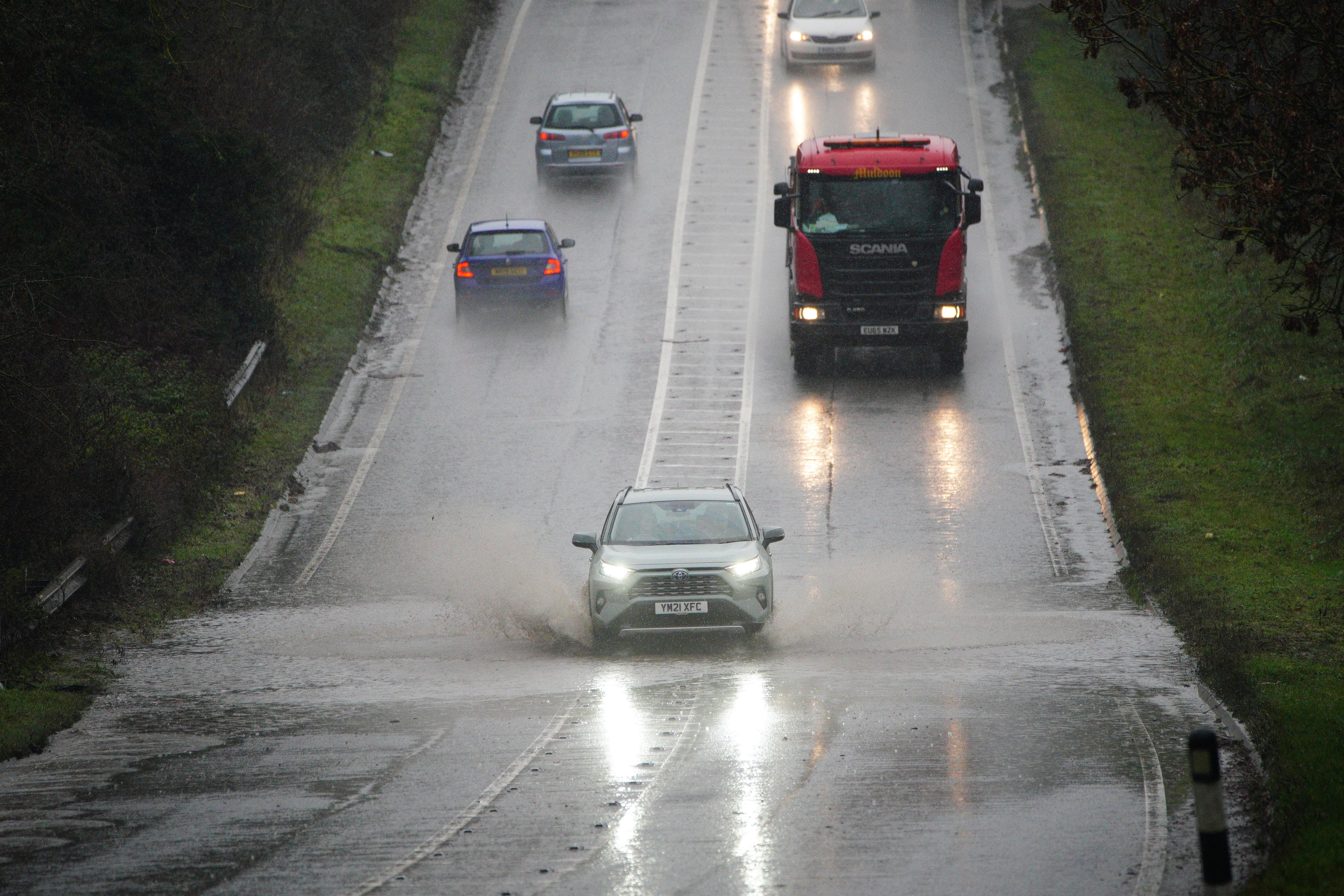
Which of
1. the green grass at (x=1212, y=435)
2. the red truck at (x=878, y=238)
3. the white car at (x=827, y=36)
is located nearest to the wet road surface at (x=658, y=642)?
the green grass at (x=1212, y=435)

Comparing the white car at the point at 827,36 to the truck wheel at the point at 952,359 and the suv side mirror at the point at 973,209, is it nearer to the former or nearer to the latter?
the truck wheel at the point at 952,359

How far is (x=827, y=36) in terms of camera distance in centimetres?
4428

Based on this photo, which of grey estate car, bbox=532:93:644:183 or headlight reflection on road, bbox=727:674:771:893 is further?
grey estate car, bbox=532:93:644:183

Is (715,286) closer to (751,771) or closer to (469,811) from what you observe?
(751,771)

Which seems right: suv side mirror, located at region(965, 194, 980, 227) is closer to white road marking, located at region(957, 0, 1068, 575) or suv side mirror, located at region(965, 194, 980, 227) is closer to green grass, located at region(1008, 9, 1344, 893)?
white road marking, located at region(957, 0, 1068, 575)

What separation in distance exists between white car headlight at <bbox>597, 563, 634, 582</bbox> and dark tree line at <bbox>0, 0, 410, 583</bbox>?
5.98m

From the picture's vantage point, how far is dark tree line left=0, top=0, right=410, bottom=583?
1823 centimetres

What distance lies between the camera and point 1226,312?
2991cm

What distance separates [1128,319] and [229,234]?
630 inches

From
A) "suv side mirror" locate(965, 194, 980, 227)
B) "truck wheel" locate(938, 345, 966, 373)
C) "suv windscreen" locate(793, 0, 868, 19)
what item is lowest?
"truck wheel" locate(938, 345, 966, 373)

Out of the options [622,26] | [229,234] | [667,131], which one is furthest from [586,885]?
[622,26]

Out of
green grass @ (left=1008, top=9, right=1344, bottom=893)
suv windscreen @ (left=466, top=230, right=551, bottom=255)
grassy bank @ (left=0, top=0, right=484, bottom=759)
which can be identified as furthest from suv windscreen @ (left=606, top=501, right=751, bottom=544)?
suv windscreen @ (left=466, top=230, right=551, bottom=255)

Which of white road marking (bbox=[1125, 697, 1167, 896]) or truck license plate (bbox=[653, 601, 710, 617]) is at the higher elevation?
truck license plate (bbox=[653, 601, 710, 617])

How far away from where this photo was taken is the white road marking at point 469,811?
29.1 feet
